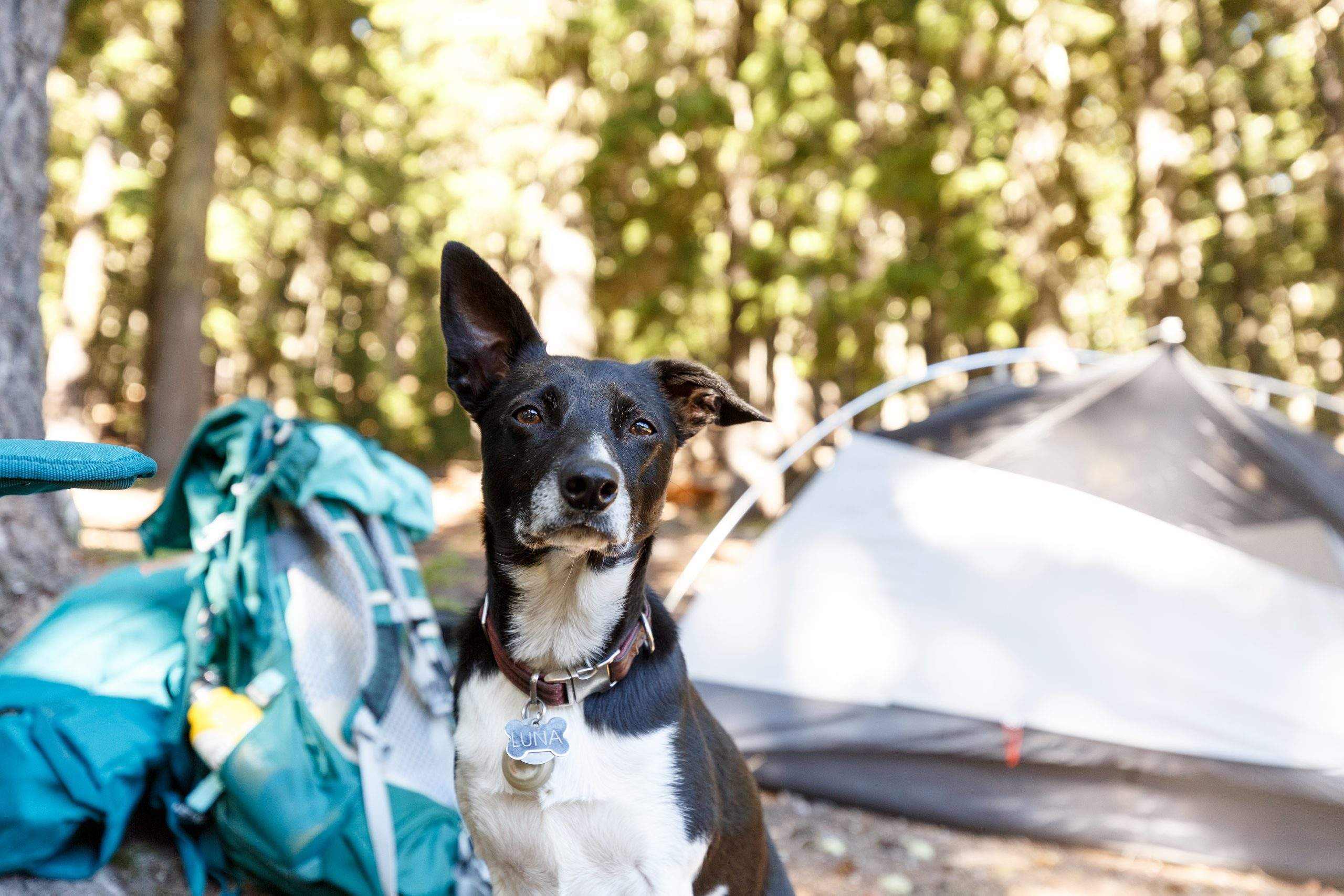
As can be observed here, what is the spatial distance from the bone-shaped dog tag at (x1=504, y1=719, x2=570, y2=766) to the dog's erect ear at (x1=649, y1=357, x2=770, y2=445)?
0.82 m

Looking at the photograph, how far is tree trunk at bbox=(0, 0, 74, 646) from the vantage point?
301cm


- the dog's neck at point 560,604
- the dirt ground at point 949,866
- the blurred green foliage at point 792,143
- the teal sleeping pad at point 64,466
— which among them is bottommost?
the dirt ground at point 949,866

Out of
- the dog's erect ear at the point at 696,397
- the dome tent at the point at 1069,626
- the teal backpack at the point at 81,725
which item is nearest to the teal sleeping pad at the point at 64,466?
the teal backpack at the point at 81,725

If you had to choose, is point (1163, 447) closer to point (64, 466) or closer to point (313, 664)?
point (313, 664)

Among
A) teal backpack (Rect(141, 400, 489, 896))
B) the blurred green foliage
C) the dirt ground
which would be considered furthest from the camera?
the blurred green foliage

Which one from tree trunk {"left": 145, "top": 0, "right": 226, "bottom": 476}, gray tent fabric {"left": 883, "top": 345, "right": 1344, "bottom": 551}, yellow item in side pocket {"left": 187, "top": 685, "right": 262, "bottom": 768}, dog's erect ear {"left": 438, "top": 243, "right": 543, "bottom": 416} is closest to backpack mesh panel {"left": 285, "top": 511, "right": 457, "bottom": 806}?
yellow item in side pocket {"left": 187, "top": 685, "right": 262, "bottom": 768}

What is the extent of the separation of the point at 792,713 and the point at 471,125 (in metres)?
10.6

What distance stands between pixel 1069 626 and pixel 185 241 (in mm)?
9847

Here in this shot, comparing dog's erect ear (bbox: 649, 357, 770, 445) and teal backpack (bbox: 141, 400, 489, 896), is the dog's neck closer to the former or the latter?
dog's erect ear (bbox: 649, 357, 770, 445)

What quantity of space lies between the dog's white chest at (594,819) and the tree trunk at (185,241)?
9.30m

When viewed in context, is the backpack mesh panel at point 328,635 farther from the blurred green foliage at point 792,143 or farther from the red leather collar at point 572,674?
the blurred green foliage at point 792,143

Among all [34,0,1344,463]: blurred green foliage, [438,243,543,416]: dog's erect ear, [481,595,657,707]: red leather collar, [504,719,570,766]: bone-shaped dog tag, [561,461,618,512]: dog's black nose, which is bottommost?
[504,719,570,766]: bone-shaped dog tag

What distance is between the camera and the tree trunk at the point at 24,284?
3.01 metres

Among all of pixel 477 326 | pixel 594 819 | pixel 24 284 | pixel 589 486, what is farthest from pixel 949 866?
pixel 24 284
